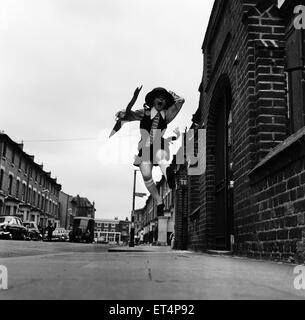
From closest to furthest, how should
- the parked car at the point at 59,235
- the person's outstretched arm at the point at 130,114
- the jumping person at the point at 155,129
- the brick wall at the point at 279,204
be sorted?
the brick wall at the point at 279,204
the jumping person at the point at 155,129
the person's outstretched arm at the point at 130,114
the parked car at the point at 59,235

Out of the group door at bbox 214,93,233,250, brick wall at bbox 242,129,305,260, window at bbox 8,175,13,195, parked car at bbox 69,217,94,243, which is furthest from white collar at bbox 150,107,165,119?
parked car at bbox 69,217,94,243

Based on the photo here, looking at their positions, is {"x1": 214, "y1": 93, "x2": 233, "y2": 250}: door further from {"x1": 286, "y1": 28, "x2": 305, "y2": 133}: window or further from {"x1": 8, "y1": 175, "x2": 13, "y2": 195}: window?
{"x1": 8, "y1": 175, "x2": 13, "y2": 195}: window

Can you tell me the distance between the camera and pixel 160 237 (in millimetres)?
32781

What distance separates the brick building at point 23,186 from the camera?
3725 cm

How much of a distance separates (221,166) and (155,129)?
141 inches

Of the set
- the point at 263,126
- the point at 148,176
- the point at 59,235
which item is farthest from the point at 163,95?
the point at 59,235

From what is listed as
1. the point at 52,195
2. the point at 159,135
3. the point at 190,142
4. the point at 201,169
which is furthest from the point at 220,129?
the point at 52,195

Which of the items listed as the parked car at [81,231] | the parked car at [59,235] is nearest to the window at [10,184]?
the parked car at [59,235]

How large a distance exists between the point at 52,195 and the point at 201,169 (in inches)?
1952

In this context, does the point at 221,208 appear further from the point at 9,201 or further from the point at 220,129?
the point at 9,201

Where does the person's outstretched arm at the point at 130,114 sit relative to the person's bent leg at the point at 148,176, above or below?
above

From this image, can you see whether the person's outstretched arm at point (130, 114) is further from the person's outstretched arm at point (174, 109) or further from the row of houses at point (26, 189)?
the row of houses at point (26, 189)

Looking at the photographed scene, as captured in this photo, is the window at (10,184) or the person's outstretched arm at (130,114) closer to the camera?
the person's outstretched arm at (130,114)

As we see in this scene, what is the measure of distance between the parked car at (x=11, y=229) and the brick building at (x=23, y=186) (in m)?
11.0
